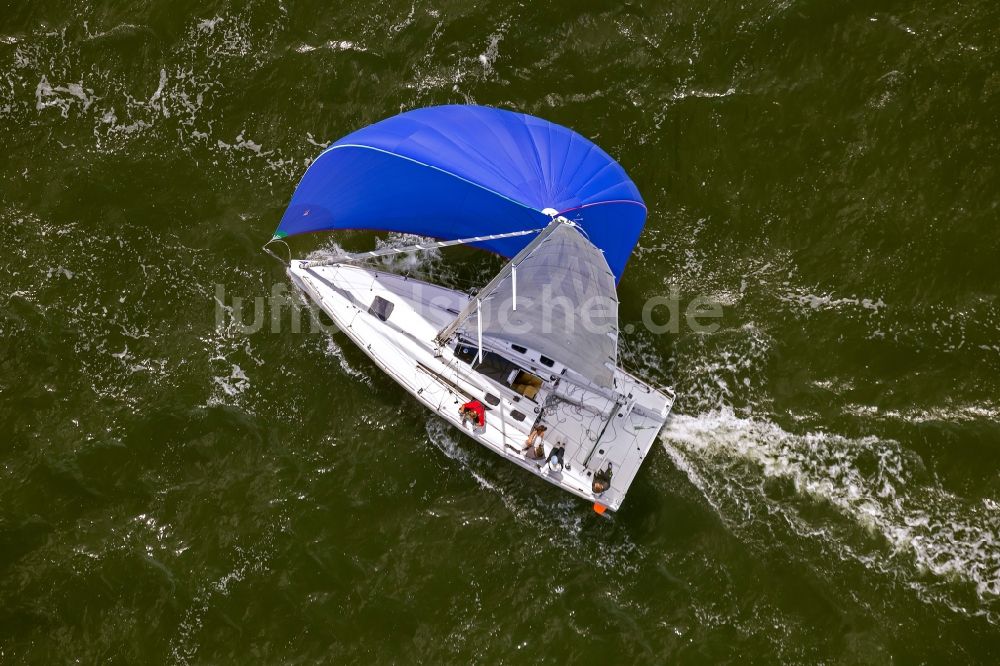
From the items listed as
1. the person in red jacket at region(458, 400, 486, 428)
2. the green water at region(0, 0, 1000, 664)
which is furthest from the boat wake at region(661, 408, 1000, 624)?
the person in red jacket at region(458, 400, 486, 428)

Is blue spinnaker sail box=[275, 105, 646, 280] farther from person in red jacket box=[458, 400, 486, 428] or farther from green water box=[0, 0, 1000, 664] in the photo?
person in red jacket box=[458, 400, 486, 428]

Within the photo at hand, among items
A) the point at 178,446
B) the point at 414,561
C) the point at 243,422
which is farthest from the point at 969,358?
the point at 178,446

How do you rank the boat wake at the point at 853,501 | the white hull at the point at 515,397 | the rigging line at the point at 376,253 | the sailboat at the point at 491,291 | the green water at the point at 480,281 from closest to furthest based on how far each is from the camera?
the sailboat at the point at 491,291 < the rigging line at the point at 376,253 < the white hull at the point at 515,397 < the boat wake at the point at 853,501 < the green water at the point at 480,281

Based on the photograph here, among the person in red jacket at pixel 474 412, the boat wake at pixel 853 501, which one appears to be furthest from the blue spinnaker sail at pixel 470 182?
the boat wake at pixel 853 501

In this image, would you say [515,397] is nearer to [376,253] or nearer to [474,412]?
[474,412]

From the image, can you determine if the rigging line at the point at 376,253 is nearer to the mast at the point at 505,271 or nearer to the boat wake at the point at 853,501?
the mast at the point at 505,271
